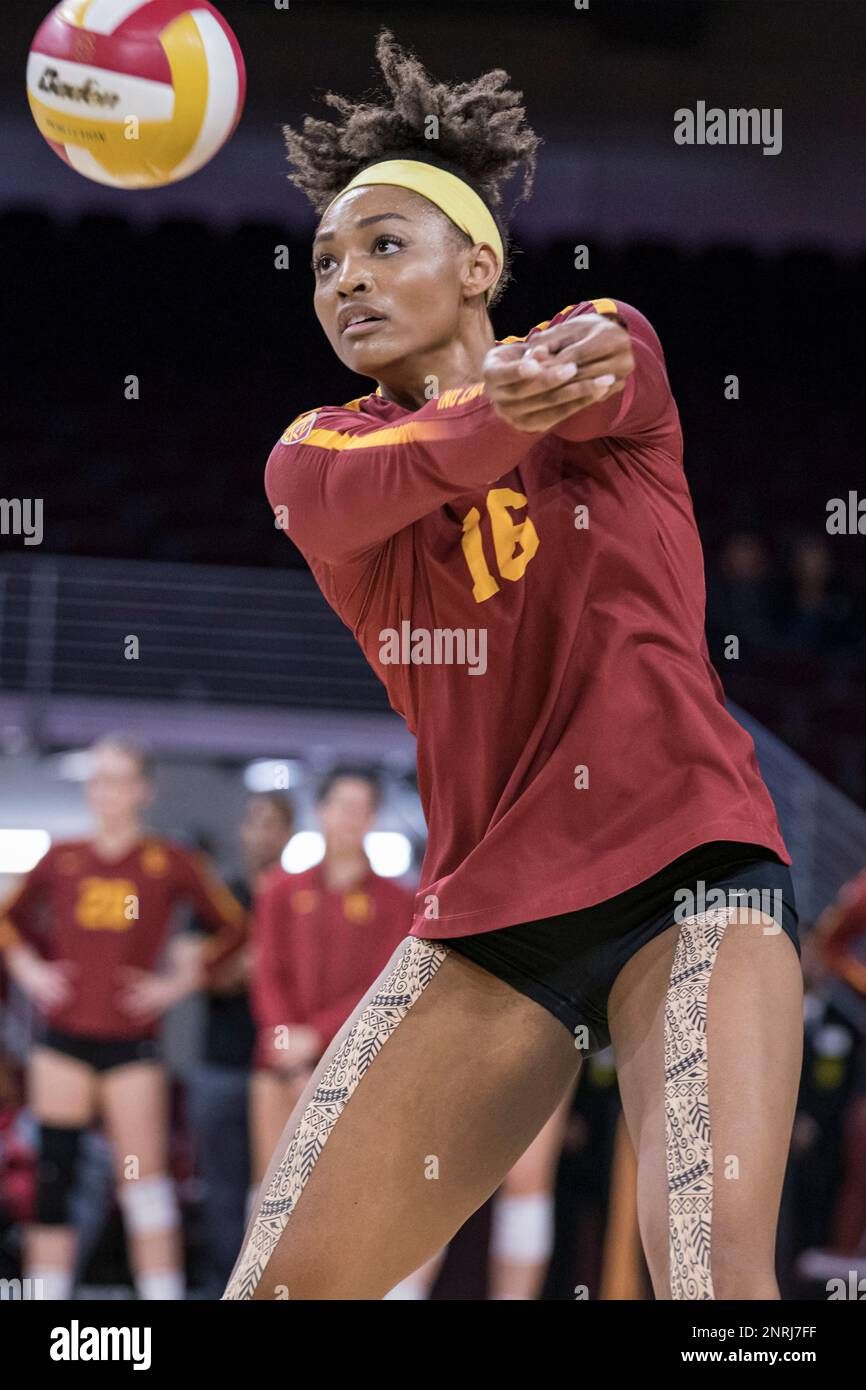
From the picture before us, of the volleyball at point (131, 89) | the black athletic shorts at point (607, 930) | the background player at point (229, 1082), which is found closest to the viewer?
the black athletic shorts at point (607, 930)


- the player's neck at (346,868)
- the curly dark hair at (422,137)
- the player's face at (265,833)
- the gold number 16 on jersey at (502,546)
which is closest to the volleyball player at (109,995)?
the player's face at (265,833)

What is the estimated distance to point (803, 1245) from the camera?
17.9ft

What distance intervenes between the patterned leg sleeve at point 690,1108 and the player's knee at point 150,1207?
3316 millimetres

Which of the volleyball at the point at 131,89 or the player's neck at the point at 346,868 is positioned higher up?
the volleyball at the point at 131,89

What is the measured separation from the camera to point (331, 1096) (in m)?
2.25

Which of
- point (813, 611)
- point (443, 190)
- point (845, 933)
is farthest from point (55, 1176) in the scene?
point (813, 611)

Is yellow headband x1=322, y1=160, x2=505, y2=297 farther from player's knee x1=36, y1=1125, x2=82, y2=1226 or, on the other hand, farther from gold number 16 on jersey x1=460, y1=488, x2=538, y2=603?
player's knee x1=36, y1=1125, x2=82, y2=1226

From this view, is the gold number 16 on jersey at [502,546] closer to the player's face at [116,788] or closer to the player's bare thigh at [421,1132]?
the player's bare thigh at [421,1132]

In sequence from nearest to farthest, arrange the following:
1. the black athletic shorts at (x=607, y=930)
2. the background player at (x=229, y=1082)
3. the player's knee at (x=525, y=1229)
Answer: the black athletic shorts at (x=607, y=930)
the player's knee at (x=525, y=1229)
the background player at (x=229, y=1082)

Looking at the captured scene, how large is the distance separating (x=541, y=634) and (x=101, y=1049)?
332cm

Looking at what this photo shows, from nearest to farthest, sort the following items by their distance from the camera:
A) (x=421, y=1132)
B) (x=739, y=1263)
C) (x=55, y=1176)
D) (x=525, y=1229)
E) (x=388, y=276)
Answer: (x=739, y=1263), (x=421, y=1132), (x=388, y=276), (x=525, y=1229), (x=55, y=1176)

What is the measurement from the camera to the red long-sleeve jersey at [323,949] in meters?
5.13

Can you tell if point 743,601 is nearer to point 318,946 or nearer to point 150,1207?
point 318,946

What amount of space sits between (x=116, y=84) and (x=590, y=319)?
1.42 metres
